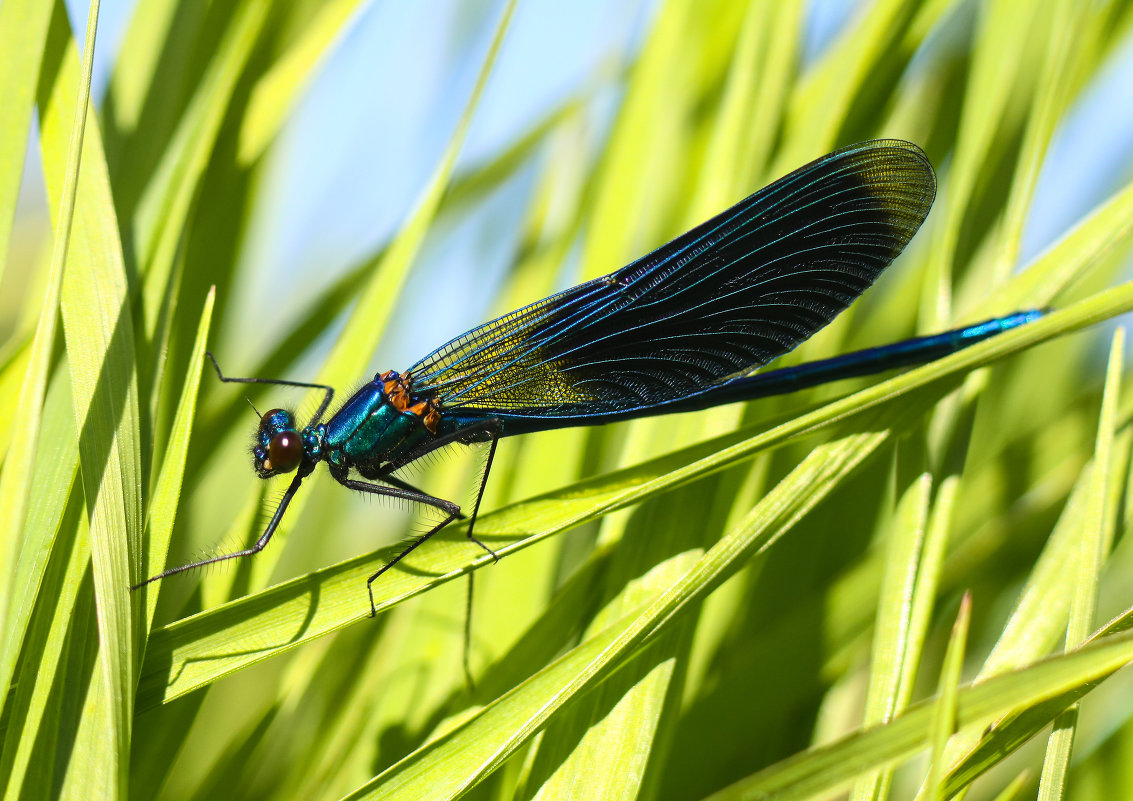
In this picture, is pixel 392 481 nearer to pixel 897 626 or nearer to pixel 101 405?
pixel 101 405

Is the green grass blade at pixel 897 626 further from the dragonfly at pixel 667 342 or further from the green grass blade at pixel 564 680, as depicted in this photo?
the dragonfly at pixel 667 342

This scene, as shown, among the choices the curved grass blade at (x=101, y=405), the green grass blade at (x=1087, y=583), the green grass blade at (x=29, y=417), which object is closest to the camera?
the green grass blade at (x=29, y=417)

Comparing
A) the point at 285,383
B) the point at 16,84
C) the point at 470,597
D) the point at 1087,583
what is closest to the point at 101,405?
the point at 16,84

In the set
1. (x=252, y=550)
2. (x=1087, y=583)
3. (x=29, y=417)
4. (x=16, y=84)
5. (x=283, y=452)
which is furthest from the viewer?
(x=283, y=452)

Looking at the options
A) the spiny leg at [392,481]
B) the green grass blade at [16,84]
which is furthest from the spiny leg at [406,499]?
the green grass blade at [16,84]

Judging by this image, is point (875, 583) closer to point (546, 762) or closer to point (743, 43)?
point (546, 762)

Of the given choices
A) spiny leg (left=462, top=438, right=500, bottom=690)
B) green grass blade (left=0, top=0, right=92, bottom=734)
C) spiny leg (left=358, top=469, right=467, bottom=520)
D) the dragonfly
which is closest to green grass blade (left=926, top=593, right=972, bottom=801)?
spiny leg (left=462, top=438, right=500, bottom=690)

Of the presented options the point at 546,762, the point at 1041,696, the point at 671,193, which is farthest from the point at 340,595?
the point at 671,193

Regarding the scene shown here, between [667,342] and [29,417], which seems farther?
[667,342]
